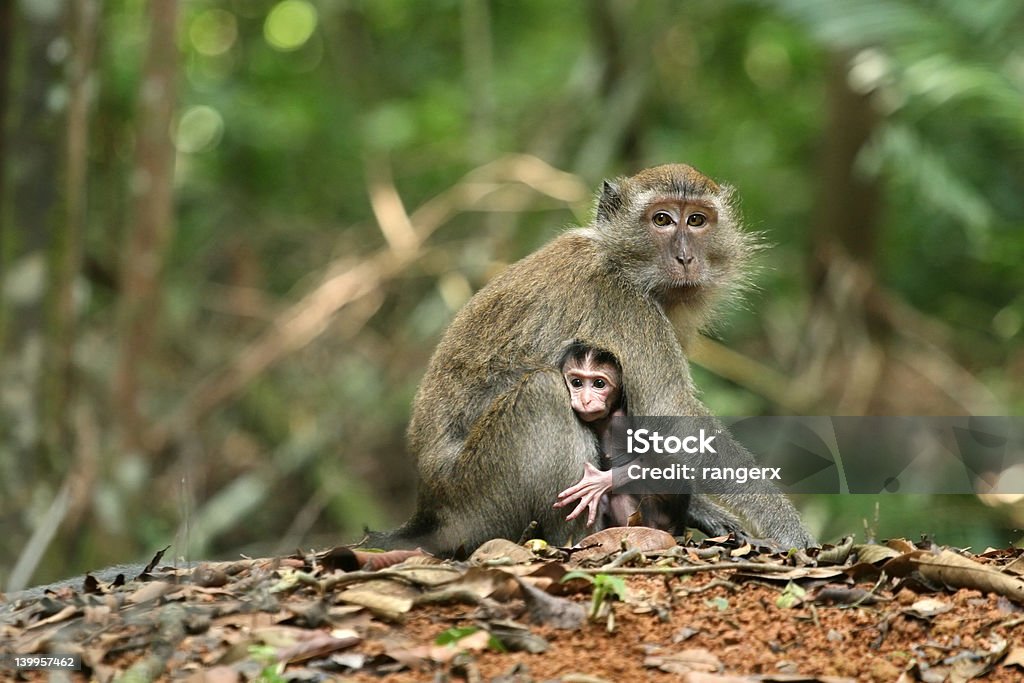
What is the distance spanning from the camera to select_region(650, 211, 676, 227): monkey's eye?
7238 mm

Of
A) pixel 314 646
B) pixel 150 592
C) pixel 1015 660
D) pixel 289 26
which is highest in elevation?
pixel 289 26

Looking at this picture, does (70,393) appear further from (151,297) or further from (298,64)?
(298,64)

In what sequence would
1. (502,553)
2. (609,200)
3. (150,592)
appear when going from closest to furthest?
(150,592), (502,553), (609,200)

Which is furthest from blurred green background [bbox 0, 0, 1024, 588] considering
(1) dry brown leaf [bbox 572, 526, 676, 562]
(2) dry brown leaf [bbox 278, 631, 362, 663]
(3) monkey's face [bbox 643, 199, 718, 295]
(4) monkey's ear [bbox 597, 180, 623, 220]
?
(2) dry brown leaf [bbox 278, 631, 362, 663]

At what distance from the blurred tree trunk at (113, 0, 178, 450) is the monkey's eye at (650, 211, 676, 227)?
5.91m

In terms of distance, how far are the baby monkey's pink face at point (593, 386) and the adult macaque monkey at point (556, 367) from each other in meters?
0.08

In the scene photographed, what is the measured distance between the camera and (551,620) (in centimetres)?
462

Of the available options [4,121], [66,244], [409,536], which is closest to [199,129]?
A: [4,121]

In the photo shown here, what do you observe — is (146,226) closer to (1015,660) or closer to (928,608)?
(928,608)

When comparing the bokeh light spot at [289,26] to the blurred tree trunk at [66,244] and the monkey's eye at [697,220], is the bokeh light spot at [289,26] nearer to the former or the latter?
the blurred tree trunk at [66,244]

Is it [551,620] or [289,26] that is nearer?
[551,620]

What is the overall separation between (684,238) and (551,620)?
319cm

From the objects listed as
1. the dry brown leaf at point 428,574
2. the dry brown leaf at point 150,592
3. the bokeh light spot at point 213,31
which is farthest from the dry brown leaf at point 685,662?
the bokeh light spot at point 213,31

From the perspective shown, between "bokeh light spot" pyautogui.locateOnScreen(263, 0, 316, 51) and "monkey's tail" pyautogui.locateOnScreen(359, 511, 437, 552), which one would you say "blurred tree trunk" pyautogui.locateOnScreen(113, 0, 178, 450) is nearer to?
"monkey's tail" pyautogui.locateOnScreen(359, 511, 437, 552)
